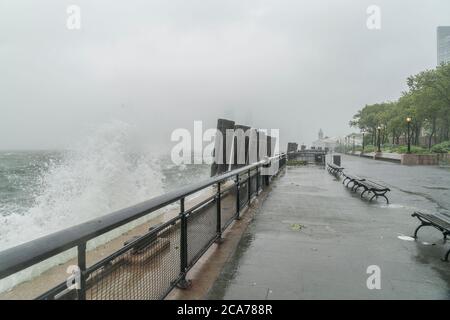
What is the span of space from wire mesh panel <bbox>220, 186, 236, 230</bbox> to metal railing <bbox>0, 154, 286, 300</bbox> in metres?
0.83

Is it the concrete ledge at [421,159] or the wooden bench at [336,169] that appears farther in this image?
the concrete ledge at [421,159]

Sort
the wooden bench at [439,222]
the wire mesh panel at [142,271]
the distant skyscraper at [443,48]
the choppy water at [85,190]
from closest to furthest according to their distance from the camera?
the wire mesh panel at [142,271] → the wooden bench at [439,222] → the choppy water at [85,190] → the distant skyscraper at [443,48]

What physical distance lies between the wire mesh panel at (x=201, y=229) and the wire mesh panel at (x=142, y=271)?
35 cm

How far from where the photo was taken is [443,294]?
363 centimetres

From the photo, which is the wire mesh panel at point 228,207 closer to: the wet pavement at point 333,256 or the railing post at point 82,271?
the wet pavement at point 333,256

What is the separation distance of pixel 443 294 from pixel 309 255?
5.54ft

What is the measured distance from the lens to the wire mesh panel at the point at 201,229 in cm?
399

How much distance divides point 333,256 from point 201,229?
200cm

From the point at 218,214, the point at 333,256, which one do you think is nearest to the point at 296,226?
the point at 333,256

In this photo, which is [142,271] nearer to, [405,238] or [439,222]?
[439,222]

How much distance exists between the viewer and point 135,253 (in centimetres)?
274

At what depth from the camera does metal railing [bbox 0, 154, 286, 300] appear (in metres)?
1.68

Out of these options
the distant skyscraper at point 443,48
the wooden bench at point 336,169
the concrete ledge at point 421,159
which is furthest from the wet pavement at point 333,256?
the distant skyscraper at point 443,48
